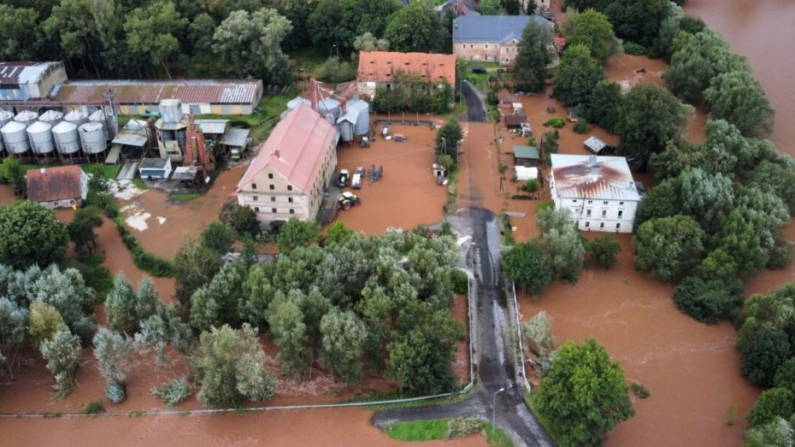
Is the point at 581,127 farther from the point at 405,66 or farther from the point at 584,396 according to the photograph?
the point at 584,396

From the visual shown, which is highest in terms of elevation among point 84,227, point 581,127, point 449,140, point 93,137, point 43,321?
point 93,137

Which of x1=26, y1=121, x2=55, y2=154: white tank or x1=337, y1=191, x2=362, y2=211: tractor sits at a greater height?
x1=26, y1=121, x2=55, y2=154: white tank

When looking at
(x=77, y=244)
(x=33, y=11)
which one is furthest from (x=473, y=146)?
(x=33, y=11)

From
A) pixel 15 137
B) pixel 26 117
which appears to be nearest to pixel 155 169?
pixel 15 137

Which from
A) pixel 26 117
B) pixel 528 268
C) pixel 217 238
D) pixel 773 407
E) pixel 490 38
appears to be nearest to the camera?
pixel 773 407

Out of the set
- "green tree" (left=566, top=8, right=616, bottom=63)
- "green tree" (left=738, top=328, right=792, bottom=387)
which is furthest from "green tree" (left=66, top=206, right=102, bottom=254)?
"green tree" (left=566, top=8, right=616, bottom=63)

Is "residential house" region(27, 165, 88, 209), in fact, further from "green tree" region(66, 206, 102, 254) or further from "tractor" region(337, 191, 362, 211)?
"tractor" region(337, 191, 362, 211)

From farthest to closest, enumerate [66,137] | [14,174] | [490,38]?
[490,38], [66,137], [14,174]
